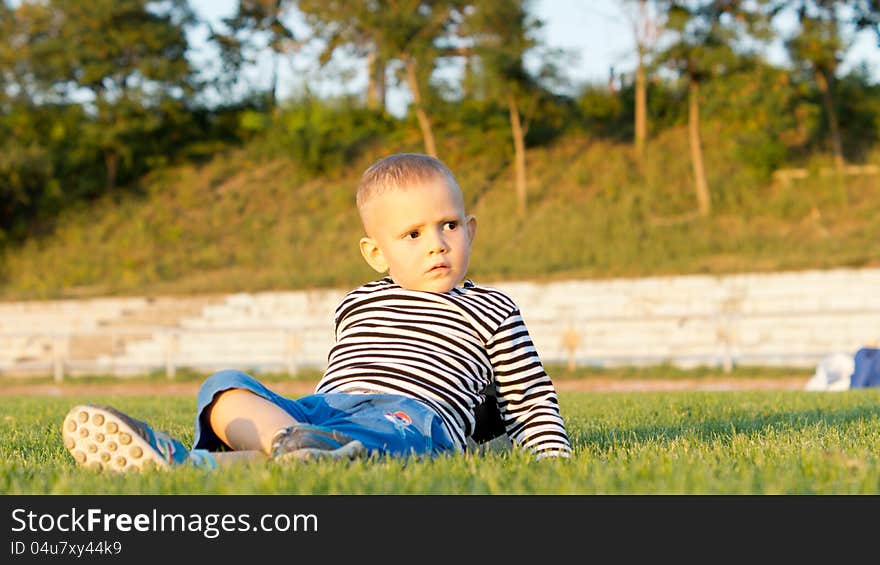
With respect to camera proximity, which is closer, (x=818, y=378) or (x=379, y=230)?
(x=379, y=230)

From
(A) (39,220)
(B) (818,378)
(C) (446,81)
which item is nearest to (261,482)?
(B) (818,378)

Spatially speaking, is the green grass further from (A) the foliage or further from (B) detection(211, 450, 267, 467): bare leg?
(A) the foliage

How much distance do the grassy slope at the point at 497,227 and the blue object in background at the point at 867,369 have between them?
9.77 m

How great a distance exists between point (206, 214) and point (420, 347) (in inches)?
1217

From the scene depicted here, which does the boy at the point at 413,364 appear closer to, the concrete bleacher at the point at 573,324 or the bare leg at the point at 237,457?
the bare leg at the point at 237,457

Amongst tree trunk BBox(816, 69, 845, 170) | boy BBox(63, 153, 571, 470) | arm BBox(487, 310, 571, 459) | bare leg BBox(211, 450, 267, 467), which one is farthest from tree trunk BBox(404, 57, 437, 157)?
bare leg BBox(211, 450, 267, 467)

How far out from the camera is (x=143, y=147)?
121 ft

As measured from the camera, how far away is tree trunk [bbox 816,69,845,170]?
30.8 metres

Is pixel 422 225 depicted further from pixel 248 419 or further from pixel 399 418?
pixel 248 419

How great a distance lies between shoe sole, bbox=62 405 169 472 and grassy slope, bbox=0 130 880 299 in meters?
20.4

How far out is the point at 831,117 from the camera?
3138 centimetres

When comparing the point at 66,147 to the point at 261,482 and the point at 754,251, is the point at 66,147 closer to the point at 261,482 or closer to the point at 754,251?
the point at 754,251

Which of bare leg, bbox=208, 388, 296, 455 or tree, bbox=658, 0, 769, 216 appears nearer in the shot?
bare leg, bbox=208, 388, 296, 455

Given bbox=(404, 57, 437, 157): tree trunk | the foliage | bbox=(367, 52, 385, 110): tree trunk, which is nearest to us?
bbox=(404, 57, 437, 157): tree trunk
